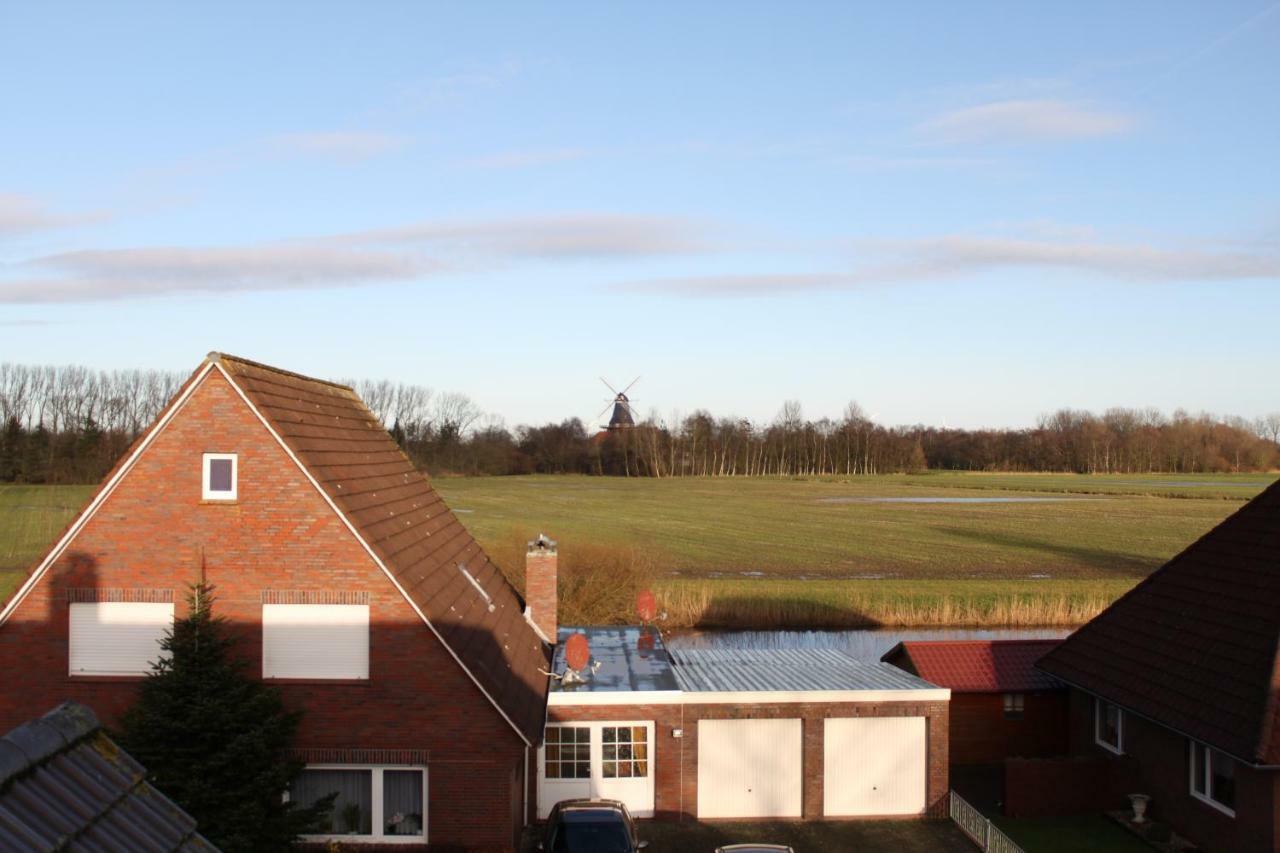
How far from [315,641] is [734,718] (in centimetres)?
781

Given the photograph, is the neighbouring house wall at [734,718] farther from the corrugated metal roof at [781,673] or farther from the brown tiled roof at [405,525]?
the brown tiled roof at [405,525]

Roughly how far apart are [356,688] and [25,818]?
12.4 m

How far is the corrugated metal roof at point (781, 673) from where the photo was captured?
1991 cm

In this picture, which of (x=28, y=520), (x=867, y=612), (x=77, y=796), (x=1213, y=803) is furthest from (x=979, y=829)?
(x=28, y=520)

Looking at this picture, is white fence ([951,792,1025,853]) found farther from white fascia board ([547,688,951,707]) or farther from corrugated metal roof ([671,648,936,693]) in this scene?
corrugated metal roof ([671,648,936,693])

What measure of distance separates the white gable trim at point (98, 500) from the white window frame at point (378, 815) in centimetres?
485

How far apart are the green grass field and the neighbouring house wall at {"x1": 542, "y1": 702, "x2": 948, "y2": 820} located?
66.6 feet

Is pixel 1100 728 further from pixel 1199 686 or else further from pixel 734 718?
pixel 734 718

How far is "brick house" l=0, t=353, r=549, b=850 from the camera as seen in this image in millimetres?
15625

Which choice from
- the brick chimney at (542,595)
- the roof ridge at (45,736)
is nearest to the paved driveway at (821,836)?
the brick chimney at (542,595)

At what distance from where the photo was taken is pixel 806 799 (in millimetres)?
19625

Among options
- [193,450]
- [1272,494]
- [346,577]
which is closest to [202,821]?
[346,577]

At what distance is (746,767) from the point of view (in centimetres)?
1966

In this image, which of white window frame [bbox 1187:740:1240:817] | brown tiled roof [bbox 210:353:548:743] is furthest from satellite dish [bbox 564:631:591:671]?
white window frame [bbox 1187:740:1240:817]
